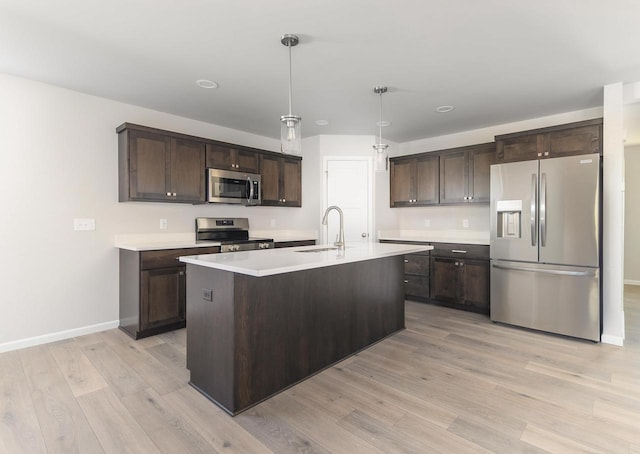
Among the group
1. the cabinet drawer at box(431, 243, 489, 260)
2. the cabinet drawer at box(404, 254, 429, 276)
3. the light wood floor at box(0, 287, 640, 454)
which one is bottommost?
the light wood floor at box(0, 287, 640, 454)

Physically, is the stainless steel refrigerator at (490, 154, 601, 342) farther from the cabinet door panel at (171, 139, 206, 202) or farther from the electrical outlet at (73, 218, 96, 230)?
the electrical outlet at (73, 218, 96, 230)

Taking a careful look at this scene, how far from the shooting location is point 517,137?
12.5 feet

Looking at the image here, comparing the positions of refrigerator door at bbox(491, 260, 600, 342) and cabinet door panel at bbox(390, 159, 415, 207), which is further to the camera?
cabinet door panel at bbox(390, 159, 415, 207)

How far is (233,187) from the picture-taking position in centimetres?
436

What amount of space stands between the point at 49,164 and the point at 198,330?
2.46 meters

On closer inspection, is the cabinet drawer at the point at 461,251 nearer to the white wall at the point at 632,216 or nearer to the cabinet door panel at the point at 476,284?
the cabinet door panel at the point at 476,284

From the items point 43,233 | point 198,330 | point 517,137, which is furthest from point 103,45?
point 517,137

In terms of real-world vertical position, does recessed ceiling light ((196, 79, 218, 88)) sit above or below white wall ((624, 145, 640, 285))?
above

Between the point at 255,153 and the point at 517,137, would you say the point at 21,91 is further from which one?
the point at 517,137

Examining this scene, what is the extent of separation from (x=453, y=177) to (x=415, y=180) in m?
0.59

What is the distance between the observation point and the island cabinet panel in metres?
2.07

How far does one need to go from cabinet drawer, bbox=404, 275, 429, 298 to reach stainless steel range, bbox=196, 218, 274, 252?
6.88ft

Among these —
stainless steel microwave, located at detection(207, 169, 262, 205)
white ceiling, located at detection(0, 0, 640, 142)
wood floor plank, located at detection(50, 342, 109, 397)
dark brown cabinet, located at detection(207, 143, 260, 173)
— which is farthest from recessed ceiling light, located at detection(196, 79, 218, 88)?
wood floor plank, located at detection(50, 342, 109, 397)

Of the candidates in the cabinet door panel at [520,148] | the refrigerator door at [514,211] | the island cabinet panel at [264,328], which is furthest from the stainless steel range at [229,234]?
the cabinet door panel at [520,148]
